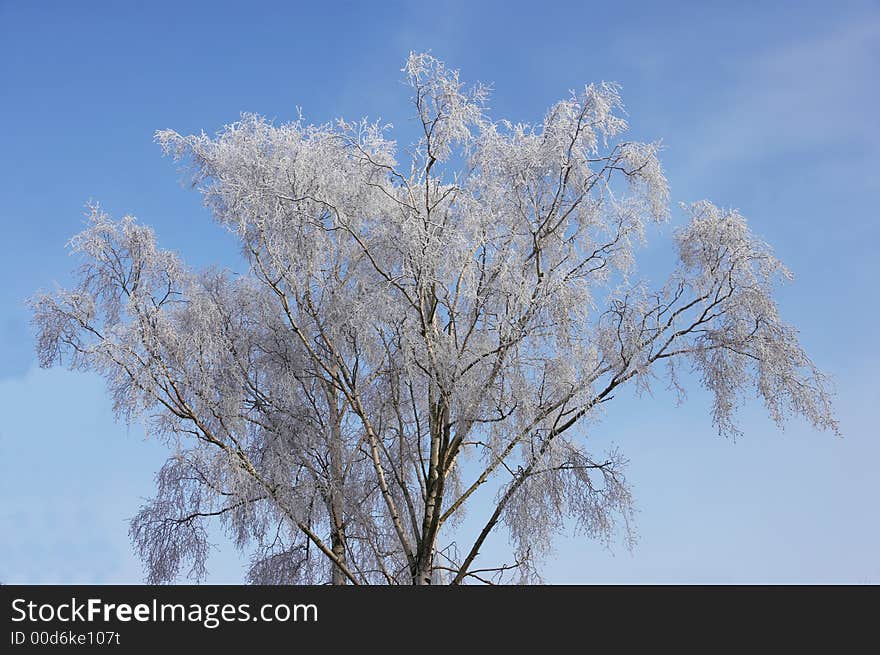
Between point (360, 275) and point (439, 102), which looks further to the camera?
point (360, 275)

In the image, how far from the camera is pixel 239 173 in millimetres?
11633

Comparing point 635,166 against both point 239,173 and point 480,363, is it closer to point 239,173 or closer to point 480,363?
point 480,363

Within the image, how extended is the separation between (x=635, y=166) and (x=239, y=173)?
499 centimetres

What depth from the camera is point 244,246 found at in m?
12.9

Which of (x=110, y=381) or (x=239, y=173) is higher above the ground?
(x=239, y=173)
